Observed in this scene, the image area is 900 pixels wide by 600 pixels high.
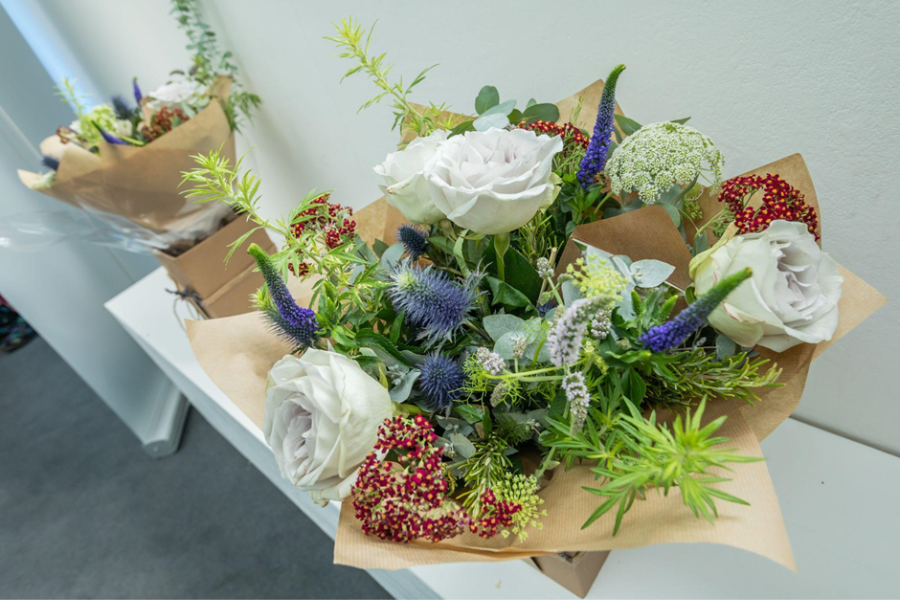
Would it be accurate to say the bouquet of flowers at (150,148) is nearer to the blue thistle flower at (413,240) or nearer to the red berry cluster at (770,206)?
the blue thistle flower at (413,240)

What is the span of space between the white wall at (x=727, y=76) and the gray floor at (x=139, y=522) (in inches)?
49.5

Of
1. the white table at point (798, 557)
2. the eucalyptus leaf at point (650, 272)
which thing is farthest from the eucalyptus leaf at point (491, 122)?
the white table at point (798, 557)

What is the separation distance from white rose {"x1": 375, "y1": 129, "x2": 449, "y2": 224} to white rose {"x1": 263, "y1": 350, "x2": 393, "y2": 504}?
0.15m

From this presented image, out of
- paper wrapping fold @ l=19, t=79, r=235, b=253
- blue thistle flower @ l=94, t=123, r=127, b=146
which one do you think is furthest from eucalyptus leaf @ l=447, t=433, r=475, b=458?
blue thistle flower @ l=94, t=123, r=127, b=146

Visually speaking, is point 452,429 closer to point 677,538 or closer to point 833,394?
point 677,538

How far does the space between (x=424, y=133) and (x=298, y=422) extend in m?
0.37

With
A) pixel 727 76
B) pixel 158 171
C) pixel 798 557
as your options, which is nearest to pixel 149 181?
pixel 158 171

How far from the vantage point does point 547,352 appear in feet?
1.46

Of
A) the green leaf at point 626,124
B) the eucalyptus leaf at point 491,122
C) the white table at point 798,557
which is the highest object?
the eucalyptus leaf at point 491,122

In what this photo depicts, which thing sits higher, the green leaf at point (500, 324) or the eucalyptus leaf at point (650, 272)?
the eucalyptus leaf at point (650, 272)

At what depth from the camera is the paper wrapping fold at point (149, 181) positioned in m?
0.94

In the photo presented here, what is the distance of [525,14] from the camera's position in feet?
2.19

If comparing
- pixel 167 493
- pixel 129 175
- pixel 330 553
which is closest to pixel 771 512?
pixel 129 175

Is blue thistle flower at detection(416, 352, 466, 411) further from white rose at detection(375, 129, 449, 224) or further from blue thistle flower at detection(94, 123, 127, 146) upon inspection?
blue thistle flower at detection(94, 123, 127, 146)
